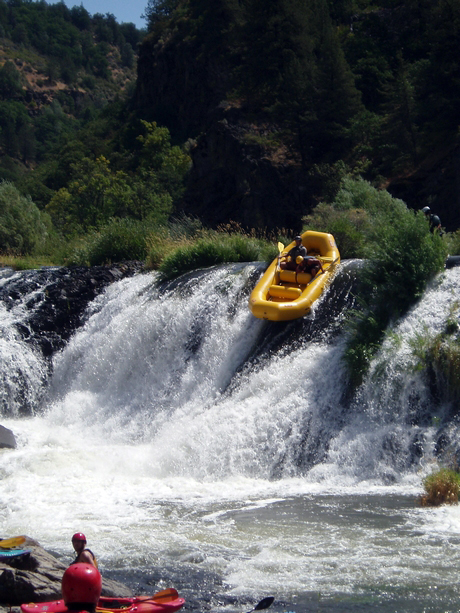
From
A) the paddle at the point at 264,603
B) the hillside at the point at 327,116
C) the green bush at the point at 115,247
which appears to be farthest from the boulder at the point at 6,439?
the hillside at the point at 327,116

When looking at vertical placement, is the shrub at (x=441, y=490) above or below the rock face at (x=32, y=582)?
above

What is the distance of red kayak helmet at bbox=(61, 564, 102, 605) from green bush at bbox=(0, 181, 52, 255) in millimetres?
20680

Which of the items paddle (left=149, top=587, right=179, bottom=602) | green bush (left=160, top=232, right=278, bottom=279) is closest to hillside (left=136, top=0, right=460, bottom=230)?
green bush (left=160, top=232, right=278, bottom=279)

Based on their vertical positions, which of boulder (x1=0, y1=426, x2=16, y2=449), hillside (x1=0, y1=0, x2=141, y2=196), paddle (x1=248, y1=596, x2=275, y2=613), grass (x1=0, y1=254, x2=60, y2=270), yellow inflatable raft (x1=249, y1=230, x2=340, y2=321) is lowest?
boulder (x1=0, y1=426, x2=16, y2=449)

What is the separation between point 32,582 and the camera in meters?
5.15

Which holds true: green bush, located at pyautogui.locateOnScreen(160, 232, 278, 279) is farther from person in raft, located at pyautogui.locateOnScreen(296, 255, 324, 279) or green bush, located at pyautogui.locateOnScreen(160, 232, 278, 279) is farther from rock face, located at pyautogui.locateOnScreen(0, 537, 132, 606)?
rock face, located at pyautogui.locateOnScreen(0, 537, 132, 606)

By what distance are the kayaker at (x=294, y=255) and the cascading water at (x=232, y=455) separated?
2.53 feet

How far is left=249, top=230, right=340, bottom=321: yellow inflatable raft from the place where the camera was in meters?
11.2

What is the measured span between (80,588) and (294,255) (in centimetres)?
870

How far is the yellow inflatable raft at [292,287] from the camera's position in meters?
11.2

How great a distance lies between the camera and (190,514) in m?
7.50

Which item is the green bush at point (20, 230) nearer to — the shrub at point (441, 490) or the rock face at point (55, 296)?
the rock face at point (55, 296)

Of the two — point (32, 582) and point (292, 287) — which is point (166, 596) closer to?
point (32, 582)

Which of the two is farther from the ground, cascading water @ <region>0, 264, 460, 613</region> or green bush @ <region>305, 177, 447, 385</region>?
green bush @ <region>305, 177, 447, 385</region>
